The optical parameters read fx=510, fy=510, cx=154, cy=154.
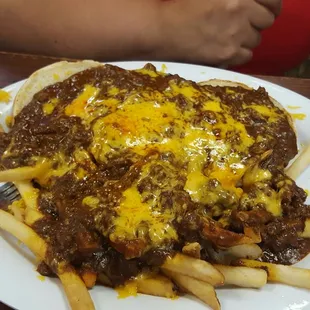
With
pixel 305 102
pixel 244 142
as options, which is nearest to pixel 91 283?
pixel 244 142

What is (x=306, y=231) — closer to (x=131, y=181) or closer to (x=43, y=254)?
(x=131, y=181)

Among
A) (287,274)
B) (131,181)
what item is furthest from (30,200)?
(287,274)

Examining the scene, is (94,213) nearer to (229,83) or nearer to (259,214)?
(259,214)

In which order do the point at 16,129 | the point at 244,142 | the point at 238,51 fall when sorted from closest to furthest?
the point at 244,142
the point at 16,129
the point at 238,51

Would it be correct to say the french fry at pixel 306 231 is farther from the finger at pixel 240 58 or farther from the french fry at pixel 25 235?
the finger at pixel 240 58

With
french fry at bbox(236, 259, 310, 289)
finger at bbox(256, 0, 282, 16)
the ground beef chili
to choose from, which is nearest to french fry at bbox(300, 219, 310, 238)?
the ground beef chili

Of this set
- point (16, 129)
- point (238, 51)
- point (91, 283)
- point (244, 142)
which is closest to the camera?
point (91, 283)

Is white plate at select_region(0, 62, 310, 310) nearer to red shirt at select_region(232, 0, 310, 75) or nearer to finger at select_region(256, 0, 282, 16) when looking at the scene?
finger at select_region(256, 0, 282, 16)
